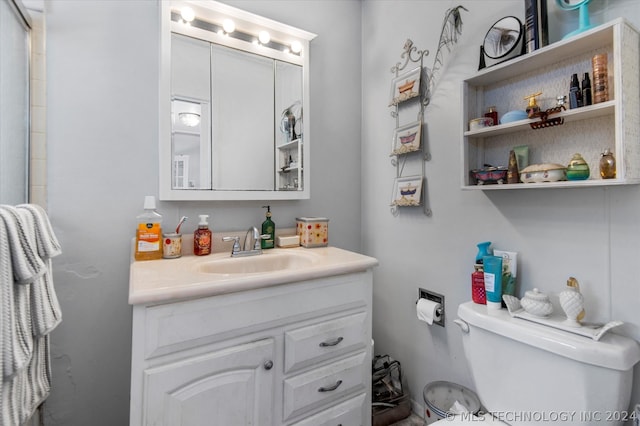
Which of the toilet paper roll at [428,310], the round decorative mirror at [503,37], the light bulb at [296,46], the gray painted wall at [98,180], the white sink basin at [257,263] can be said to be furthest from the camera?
the light bulb at [296,46]

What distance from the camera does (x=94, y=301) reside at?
1.22 metres

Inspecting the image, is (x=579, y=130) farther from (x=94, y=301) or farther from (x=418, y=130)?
(x=94, y=301)

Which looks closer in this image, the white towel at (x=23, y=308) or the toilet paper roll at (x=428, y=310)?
the white towel at (x=23, y=308)

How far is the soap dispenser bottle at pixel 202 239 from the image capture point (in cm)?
133

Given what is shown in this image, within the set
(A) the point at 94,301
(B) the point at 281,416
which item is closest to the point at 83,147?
(A) the point at 94,301

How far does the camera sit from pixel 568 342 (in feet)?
2.67

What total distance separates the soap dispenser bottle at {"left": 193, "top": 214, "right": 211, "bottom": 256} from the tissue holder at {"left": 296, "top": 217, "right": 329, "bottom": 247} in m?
0.47

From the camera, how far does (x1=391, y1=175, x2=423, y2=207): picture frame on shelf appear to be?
148 centimetres

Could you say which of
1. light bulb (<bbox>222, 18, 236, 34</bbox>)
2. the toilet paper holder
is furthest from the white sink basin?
light bulb (<bbox>222, 18, 236, 34</bbox>)

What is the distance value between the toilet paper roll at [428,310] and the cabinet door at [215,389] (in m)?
0.75

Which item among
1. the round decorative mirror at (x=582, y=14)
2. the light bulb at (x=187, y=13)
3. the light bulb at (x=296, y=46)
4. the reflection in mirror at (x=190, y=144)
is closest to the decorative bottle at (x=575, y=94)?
the round decorative mirror at (x=582, y=14)

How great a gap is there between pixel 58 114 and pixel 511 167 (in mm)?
1697

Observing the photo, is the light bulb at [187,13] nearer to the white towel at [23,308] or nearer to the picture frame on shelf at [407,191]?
the white towel at [23,308]

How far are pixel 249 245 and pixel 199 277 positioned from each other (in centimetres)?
51
